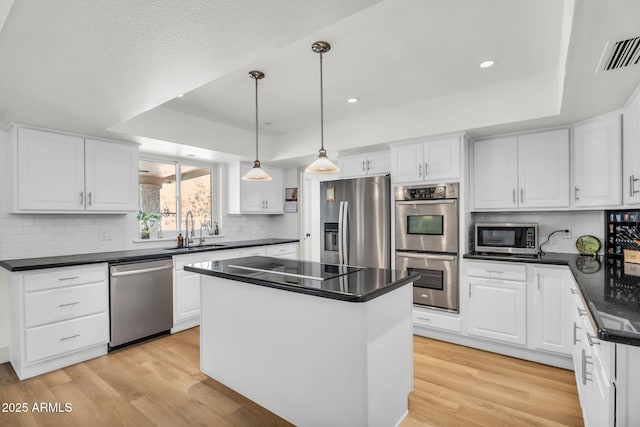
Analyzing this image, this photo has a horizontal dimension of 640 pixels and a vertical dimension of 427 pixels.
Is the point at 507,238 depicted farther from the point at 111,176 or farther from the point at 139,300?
the point at 111,176

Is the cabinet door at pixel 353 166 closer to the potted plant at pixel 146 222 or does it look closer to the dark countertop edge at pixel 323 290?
the dark countertop edge at pixel 323 290

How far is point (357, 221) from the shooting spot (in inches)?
160

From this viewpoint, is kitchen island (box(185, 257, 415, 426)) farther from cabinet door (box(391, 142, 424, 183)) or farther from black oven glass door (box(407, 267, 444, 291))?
cabinet door (box(391, 142, 424, 183))

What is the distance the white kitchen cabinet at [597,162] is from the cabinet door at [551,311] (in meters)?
0.72

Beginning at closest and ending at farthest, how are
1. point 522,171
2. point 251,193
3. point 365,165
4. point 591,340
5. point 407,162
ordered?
1. point 591,340
2. point 522,171
3. point 407,162
4. point 365,165
5. point 251,193

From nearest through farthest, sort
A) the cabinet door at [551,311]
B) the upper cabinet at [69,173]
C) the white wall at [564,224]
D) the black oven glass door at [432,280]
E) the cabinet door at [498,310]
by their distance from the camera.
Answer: the cabinet door at [551,311], the upper cabinet at [69,173], the cabinet door at [498,310], the white wall at [564,224], the black oven glass door at [432,280]

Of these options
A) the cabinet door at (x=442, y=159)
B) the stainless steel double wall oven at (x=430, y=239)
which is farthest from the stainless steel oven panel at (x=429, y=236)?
the cabinet door at (x=442, y=159)

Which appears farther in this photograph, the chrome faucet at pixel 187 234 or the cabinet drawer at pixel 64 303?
the chrome faucet at pixel 187 234

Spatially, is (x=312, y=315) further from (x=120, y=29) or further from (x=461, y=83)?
(x=461, y=83)

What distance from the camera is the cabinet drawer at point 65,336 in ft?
8.93

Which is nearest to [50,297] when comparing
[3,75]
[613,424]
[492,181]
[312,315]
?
[3,75]

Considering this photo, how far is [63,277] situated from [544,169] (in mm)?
4617

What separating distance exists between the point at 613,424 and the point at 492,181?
2.69m

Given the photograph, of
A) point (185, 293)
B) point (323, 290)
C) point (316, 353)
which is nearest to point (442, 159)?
point (323, 290)
